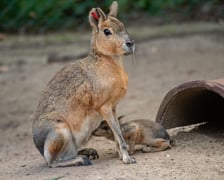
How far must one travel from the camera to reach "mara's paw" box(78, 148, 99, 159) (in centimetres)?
635

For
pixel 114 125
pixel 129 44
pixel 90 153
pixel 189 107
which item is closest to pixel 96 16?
pixel 129 44

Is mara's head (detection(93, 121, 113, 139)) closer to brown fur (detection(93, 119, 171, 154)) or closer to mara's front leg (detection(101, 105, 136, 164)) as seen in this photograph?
brown fur (detection(93, 119, 171, 154))

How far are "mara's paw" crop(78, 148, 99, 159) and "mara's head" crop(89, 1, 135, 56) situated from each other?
2.81 ft

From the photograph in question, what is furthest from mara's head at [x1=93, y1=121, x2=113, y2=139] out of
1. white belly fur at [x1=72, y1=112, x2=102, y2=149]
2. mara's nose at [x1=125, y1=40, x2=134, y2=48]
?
mara's nose at [x1=125, y1=40, x2=134, y2=48]

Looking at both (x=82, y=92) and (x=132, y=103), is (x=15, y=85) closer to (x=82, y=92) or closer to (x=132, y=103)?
(x=132, y=103)

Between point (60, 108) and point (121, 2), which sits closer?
point (60, 108)

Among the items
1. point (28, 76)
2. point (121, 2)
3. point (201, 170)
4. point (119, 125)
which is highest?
point (121, 2)

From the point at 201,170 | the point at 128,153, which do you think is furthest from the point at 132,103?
the point at 201,170

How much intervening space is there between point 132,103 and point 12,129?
1.40 m

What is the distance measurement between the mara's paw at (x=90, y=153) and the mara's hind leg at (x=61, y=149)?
0.26 metres

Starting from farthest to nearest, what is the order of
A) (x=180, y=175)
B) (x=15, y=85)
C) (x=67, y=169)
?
(x=15, y=85) → (x=67, y=169) → (x=180, y=175)

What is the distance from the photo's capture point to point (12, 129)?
8.33 metres

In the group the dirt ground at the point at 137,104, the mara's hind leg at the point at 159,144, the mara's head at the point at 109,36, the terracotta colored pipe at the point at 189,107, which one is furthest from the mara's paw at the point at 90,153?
the mara's head at the point at 109,36

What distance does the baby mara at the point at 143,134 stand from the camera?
20.4 ft
